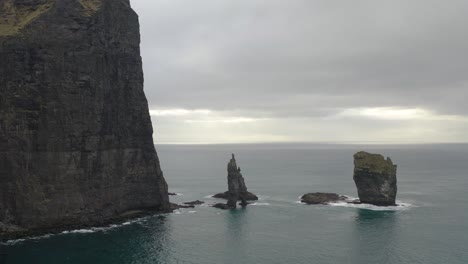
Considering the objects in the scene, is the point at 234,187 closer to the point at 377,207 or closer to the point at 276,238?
the point at 276,238

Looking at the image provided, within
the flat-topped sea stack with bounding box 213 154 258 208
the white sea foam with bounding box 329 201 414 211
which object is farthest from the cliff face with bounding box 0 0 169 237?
the white sea foam with bounding box 329 201 414 211

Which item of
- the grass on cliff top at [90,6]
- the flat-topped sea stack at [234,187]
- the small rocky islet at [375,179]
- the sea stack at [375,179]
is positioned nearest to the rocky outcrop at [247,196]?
the flat-topped sea stack at [234,187]

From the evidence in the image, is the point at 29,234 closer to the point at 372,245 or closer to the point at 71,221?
the point at 71,221

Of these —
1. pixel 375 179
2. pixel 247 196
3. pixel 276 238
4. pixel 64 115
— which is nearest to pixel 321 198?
pixel 375 179

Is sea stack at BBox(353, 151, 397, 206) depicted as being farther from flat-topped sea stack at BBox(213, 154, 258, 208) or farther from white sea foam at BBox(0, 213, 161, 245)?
white sea foam at BBox(0, 213, 161, 245)

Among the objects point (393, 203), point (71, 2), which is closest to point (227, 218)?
point (393, 203)

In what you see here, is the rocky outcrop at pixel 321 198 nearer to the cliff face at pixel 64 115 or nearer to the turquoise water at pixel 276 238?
the turquoise water at pixel 276 238
